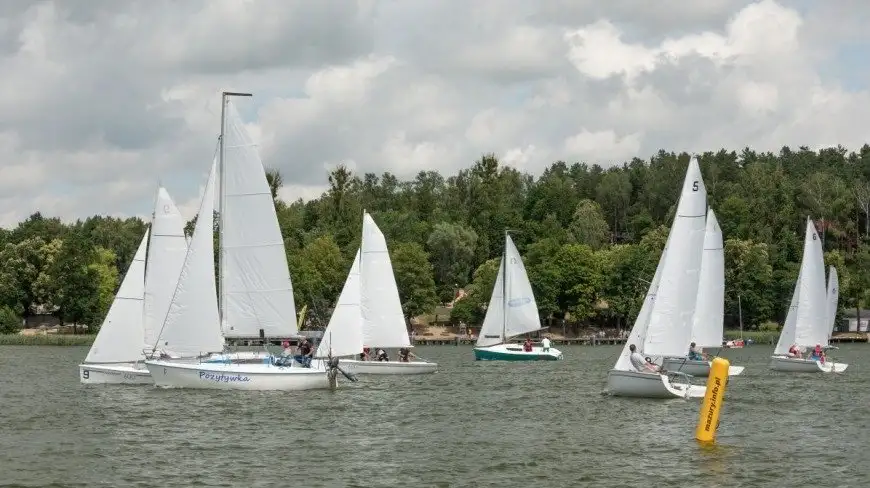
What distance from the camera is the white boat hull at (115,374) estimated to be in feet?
165

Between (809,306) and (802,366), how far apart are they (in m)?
5.57

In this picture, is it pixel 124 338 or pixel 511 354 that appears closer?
pixel 124 338

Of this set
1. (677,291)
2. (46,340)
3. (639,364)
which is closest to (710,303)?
(677,291)

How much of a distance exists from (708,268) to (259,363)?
28.5m

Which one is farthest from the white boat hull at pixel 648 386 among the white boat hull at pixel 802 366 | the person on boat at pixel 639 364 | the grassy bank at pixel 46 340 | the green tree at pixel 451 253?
the green tree at pixel 451 253

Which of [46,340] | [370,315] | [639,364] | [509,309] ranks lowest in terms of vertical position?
[639,364]

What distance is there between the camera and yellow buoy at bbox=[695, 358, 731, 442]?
109ft

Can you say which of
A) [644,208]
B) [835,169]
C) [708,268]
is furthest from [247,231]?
[835,169]

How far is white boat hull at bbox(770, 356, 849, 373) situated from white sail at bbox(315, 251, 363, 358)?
934 inches

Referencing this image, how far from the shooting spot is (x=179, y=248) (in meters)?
51.7

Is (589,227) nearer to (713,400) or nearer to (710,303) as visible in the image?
(710,303)

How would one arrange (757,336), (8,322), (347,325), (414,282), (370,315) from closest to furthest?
(347,325)
(370,315)
(757,336)
(8,322)
(414,282)

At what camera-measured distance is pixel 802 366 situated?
67.8 meters

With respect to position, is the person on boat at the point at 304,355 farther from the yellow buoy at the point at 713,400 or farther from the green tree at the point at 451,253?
the green tree at the point at 451,253
